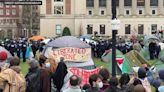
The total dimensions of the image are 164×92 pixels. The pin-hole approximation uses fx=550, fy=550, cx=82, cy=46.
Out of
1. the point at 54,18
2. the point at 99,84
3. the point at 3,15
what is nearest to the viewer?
the point at 99,84

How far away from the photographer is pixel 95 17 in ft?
333

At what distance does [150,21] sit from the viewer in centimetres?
10138

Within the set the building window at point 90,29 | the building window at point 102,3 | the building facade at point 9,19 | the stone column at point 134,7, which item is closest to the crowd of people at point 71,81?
the building window at point 90,29

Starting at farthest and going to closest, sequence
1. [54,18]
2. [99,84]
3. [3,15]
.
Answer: [3,15] < [54,18] < [99,84]

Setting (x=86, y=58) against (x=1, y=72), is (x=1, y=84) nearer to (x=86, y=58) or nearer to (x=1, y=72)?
(x=1, y=72)

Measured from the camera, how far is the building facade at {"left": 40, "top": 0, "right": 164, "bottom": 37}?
99.2m

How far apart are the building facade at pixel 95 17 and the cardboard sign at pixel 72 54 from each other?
7762cm

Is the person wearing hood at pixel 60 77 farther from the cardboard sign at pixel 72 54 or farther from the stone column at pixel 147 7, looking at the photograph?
the stone column at pixel 147 7

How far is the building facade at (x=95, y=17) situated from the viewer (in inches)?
3905

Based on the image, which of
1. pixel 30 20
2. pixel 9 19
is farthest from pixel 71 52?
pixel 9 19

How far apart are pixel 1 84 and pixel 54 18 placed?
288 feet

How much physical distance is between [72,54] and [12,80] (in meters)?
7.18

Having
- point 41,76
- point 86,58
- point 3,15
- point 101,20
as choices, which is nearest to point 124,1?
point 101,20

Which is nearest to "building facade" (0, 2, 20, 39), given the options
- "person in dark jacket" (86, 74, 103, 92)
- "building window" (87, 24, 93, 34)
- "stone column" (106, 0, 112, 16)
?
"stone column" (106, 0, 112, 16)
